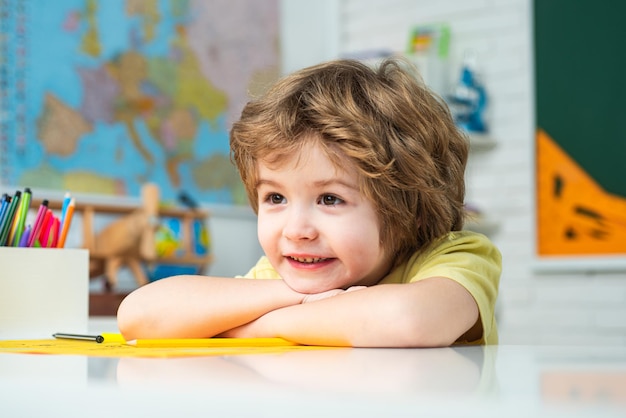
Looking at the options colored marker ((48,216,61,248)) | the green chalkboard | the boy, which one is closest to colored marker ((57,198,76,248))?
colored marker ((48,216,61,248))

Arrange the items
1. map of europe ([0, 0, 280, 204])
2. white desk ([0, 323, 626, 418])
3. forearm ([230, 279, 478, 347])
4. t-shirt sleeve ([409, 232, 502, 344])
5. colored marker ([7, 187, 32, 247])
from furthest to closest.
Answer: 1. map of europe ([0, 0, 280, 204])
2. colored marker ([7, 187, 32, 247])
3. t-shirt sleeve ([409, 232, 502, 344])
4. forearm ([230, 279, 478, 347])
5. white desk ([0, 323, 626, 418])

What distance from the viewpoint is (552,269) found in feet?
11.5

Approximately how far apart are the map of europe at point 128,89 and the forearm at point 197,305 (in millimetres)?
2253

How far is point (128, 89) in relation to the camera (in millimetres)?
3518

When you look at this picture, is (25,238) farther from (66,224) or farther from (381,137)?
(381,137)

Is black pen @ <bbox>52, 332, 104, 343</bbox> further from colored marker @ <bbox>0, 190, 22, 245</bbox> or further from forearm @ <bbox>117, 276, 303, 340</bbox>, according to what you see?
colored marker @ <bbox>0, 190, 22, 245</bbox>

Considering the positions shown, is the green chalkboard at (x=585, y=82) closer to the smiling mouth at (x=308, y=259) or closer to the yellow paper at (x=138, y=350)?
the smiling mouth at (x=308, y=259)

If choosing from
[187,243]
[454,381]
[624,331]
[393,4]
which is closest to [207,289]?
[454,381]

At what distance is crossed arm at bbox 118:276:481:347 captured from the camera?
803 millimetres

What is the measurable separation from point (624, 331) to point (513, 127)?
3.08 feet

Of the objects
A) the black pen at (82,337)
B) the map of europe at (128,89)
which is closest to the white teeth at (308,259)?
the black pen at (82,337)

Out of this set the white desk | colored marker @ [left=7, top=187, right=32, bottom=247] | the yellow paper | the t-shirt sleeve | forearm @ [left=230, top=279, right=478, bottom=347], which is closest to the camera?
the white desk

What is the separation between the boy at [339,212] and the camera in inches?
37.0

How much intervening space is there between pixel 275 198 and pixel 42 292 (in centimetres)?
32
